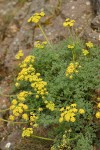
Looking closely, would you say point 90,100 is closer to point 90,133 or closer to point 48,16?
point 90,133

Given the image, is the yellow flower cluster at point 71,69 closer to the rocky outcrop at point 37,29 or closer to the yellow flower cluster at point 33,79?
the yellow flower cluster at point 33,79

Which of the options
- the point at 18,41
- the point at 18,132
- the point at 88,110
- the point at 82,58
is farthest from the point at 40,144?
the point at 18,41

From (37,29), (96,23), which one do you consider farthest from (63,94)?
(37,29)

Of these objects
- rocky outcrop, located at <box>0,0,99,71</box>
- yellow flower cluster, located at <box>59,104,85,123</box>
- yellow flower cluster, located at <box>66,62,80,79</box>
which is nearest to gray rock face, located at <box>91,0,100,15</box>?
rocky outcrop, located at <box>0,0,99,71</box>

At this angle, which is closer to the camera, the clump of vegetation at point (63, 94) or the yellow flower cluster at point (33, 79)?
the clump of vegetation at point (63, 94)

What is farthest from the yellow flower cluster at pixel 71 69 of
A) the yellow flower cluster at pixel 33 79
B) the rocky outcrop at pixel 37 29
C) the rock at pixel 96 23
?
the rock at pixel 96 23

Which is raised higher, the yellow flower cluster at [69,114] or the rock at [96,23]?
the rock at [96,23]

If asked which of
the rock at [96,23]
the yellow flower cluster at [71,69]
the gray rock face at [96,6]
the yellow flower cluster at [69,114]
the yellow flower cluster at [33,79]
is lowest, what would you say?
the yellow flower cluster at [69,114]

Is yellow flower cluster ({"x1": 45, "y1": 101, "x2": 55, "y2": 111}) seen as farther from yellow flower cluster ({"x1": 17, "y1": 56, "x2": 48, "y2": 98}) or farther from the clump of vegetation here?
yellow flower cluster ({"x1": 17, "y1": 56, "x2": 48, "y2": 98})

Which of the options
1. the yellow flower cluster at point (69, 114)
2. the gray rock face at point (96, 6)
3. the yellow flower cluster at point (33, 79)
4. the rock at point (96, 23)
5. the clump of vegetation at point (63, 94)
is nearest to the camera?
the yellow flower cluster at point (69, 114)
